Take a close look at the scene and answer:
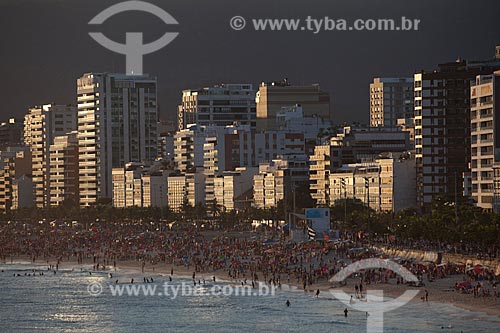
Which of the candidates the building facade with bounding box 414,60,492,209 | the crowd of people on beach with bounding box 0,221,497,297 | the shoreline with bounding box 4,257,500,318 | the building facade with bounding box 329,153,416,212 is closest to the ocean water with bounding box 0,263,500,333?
the shoreline with bounding box 4,257,500,318

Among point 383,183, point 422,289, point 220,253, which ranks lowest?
point 422,289

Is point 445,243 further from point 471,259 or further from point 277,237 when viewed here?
point 277,237

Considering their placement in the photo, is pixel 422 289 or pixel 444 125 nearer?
pixel 422 289

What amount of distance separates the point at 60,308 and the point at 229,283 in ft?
51.0

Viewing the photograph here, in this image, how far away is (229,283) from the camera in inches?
4400

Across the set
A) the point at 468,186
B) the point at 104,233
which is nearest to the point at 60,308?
the point at 468,186

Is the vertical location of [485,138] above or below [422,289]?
above

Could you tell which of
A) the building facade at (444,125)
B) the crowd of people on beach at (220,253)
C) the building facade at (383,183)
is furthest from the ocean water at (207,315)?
the building facade at (383,183)

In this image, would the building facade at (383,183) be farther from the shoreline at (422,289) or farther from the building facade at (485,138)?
the shoreline at (422,289)

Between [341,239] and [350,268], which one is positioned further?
[341,239]

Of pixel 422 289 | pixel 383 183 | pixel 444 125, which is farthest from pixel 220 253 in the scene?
pixel 422 289

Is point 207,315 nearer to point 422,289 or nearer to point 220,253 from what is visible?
point 422,289

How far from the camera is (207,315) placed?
91938mm

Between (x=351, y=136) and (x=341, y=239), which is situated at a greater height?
(x=351, y=136)
